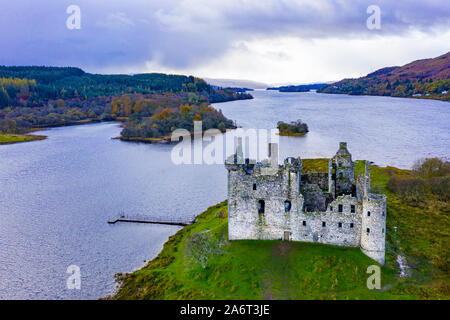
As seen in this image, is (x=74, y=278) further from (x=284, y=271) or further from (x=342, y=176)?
(x=342, y=176)

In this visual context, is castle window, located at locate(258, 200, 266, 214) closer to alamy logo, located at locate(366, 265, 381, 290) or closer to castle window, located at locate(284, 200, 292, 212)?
castle window, located at locate(284, 200, 292, 212)

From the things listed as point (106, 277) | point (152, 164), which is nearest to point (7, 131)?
point (152, 164)

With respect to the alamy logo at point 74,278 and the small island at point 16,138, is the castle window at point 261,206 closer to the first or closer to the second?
the alamy logo at point 74,278

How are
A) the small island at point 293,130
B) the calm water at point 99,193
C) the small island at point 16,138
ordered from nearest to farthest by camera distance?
1. the calm water at point 99,193
2. the small island at point 16,138
3. the small island at point 293,130

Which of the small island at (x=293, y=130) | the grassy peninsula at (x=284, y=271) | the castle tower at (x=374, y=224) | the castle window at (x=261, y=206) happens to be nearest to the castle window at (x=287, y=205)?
the castle window at (x=261, y=206)

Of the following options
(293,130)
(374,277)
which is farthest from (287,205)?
(293,130)
